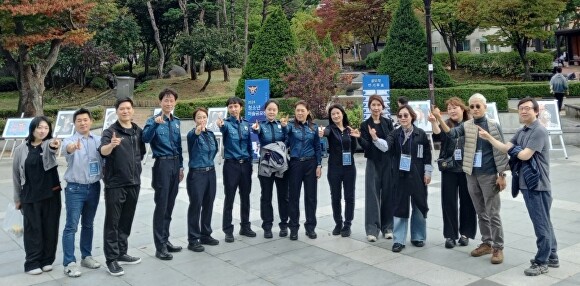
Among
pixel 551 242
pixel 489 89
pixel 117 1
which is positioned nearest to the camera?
pixel 551 242

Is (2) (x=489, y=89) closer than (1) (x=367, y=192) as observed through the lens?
No

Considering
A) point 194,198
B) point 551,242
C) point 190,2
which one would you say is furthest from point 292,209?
point 190,2

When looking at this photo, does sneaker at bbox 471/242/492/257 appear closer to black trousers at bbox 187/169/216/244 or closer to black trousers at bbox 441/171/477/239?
black trousers at bbox 441/171/477/239

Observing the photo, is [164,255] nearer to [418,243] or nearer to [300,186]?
[300,186]

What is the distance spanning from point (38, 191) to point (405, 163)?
3.82 meters

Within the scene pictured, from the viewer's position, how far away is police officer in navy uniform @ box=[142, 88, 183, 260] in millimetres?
5828

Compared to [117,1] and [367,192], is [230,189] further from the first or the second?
[117,1]

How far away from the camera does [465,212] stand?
6168 mm

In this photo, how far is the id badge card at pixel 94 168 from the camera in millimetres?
5547

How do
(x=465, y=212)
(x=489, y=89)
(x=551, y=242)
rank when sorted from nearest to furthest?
1. (x=551, y=242)
2. (x=465, y=212)
3. (x=489, y=89)

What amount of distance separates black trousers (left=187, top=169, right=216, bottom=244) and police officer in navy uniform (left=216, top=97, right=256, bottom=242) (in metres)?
0.24

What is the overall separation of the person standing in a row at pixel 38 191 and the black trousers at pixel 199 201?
55.0 inches

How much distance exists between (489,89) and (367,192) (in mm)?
12011

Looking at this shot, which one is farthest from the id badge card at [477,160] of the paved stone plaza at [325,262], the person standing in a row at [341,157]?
the person standing in a row at [341,157]
